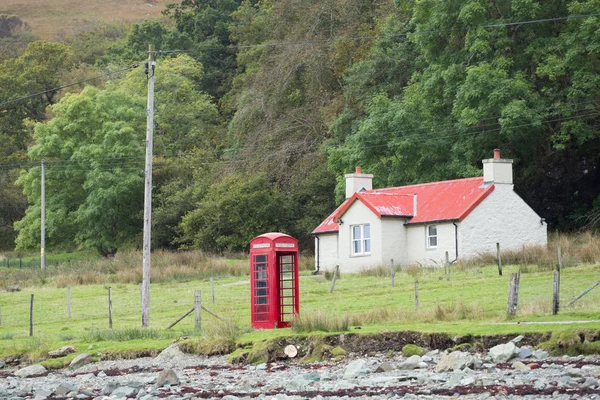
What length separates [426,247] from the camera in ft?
156

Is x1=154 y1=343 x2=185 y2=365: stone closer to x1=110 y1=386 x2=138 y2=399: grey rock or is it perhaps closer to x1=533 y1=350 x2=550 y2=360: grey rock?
x1=110 y1=386 x2=138 y2=399: grey rock

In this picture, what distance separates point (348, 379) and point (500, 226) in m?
27.5

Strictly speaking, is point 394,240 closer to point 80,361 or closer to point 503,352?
point 80,361

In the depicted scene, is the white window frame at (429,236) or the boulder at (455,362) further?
the white window frame at (429,236)

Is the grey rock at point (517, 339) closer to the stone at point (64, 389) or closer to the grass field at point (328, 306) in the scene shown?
the grass field at point (328, 306)

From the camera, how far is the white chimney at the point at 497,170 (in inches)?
1842

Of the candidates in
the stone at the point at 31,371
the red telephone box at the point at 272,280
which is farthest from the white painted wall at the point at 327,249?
the stone at the point at 31,371

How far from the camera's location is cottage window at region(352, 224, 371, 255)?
48938mm

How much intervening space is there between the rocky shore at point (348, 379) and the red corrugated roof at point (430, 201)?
23.3 meters

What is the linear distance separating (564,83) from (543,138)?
123 inches

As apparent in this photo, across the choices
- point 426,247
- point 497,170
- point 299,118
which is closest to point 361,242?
point 426,247

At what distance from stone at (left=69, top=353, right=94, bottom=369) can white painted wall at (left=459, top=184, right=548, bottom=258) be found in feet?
75.0

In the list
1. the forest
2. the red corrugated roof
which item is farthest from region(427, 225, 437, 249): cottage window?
the forest

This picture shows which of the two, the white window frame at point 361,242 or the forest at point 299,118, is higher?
the forest at point 299,118
